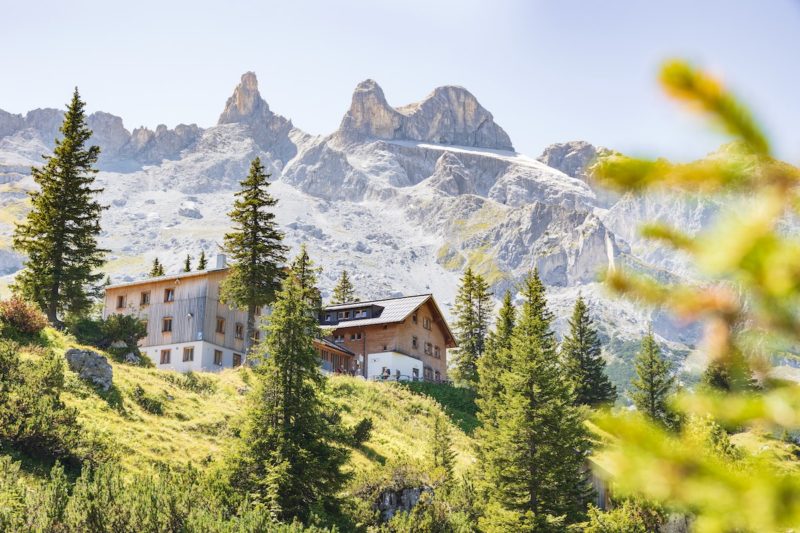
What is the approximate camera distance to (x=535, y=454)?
107ft

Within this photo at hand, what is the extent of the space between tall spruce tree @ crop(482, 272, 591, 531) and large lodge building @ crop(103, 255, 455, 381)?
2534 cm

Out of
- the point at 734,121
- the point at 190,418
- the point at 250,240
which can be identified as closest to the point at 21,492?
the point at 190,418

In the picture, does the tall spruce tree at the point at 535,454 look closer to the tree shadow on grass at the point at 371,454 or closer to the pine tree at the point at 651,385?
the tree shadow on grass at the point at 371,454

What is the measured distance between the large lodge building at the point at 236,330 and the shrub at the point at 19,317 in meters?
19.2

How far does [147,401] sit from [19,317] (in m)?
8.15

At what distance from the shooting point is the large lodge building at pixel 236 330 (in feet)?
204

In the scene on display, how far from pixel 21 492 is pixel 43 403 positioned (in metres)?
6.53

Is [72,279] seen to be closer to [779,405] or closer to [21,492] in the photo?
[21,492]

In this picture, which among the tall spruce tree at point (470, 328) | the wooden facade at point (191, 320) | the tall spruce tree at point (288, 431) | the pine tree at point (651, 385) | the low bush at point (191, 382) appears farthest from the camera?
the tall spruce tree at point (470, 328)

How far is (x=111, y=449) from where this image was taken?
986 inches

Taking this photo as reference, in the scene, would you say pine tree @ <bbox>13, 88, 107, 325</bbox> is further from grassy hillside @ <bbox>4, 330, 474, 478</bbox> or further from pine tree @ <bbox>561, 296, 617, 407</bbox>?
pine tree @ <bbox>561, 296, 617, 407</bbox>

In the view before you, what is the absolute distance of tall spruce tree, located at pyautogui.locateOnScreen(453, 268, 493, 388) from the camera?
227ft

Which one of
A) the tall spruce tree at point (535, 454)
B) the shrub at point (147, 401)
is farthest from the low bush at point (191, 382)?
the tall spruce tree at point (535, 454)

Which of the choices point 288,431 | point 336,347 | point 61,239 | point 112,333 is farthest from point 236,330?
point 288,431
